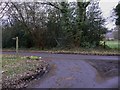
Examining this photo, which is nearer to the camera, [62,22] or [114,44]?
[114,44]

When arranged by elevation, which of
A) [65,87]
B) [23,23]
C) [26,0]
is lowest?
[65,87]

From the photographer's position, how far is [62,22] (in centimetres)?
1872

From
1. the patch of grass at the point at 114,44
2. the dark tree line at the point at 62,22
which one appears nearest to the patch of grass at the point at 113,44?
the patch of grass at the point at 114,44

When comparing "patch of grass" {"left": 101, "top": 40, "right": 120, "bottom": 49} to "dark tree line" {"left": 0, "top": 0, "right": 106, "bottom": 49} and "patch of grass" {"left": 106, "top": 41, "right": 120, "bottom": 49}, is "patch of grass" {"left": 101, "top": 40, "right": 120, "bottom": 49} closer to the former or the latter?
"patch of grass" {"left": 106, "top": 41, "right": 120, "bottom": 49}

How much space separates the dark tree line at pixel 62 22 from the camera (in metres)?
18.6

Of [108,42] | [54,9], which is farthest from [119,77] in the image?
[54,9]

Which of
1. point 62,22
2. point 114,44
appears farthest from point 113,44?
point 62,22

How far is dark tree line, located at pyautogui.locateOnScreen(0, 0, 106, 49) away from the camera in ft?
61.0

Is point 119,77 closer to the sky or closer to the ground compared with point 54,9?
closer to the ground

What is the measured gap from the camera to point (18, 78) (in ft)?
22.3

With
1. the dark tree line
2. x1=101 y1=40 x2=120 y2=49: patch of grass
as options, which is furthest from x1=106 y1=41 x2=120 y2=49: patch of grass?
the dark tree line

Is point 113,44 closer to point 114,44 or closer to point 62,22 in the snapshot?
point 114,44

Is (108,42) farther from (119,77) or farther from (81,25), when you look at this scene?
Answer: (119,77)

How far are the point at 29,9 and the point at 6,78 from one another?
1278 centimetres
